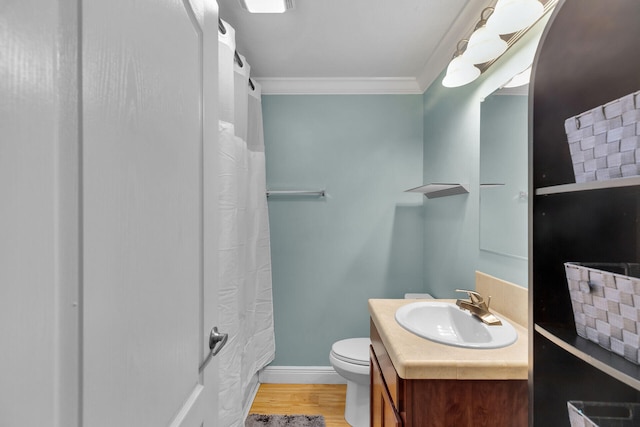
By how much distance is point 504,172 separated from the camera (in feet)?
4.53

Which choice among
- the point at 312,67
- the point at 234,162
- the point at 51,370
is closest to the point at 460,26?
the point at 312,67

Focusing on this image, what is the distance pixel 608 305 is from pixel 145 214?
894 mm

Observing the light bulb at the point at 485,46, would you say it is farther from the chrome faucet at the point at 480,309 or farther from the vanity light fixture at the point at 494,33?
the chrome faucet at the point at 480,309

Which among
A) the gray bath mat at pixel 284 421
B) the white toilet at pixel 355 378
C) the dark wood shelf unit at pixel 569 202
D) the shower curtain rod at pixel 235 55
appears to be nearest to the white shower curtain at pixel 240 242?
the shower curtain rod at pixel 235 55

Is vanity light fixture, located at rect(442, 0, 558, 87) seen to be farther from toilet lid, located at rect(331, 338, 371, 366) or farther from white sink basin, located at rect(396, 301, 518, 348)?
toilet lid, located at rect(331, 338, 371, 366)

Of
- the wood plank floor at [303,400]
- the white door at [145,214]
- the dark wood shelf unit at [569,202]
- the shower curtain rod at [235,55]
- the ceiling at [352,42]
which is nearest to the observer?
the white door at [145,214]

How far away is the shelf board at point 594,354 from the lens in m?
0.54

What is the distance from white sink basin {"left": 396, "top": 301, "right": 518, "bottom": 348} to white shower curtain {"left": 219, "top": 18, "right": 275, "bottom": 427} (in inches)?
30.8

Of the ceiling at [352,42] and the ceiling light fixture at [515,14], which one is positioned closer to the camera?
the ceiling light fixture at [515,14]

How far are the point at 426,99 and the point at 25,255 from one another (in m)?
2.49

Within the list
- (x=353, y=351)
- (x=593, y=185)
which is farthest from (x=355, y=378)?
(x=593, y=185)

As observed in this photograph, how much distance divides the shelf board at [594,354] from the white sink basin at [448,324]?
434 millimetres

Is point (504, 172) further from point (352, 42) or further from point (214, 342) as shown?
point (214, 342)

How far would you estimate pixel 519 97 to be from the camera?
49.8 inches
